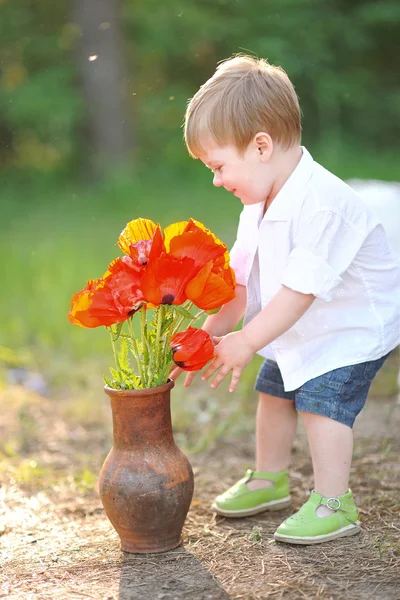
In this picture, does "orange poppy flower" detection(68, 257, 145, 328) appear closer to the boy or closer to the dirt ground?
the boy

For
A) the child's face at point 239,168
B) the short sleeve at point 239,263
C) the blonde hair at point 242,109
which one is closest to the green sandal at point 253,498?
the short sleeve at point 239,263

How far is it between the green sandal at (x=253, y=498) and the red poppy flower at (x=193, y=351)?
56 centimetres

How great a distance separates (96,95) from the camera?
34.5 feet

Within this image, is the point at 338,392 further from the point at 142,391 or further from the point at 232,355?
the point at 142,391

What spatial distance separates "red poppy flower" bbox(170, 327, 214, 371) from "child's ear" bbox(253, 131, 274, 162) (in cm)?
48

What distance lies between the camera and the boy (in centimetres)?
213

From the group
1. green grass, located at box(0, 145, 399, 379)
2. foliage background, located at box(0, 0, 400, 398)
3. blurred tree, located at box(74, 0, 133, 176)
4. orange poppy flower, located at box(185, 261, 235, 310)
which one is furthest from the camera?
blurred tree, located at box(74, 0, 133, 176)

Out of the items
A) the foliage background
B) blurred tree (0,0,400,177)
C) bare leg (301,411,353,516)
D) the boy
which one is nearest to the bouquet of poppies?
the boy

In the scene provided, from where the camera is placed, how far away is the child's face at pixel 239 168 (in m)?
2.17

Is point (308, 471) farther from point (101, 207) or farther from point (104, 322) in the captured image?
point (101, 207)

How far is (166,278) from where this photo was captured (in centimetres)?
200

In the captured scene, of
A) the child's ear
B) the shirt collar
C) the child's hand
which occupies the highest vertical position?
the child's ear

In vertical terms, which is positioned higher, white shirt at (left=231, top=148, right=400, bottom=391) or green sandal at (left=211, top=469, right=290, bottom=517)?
white shirt at (left=231, top=148, right=400, bottom=391)

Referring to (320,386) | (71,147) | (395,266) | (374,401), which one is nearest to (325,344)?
(320,386)
